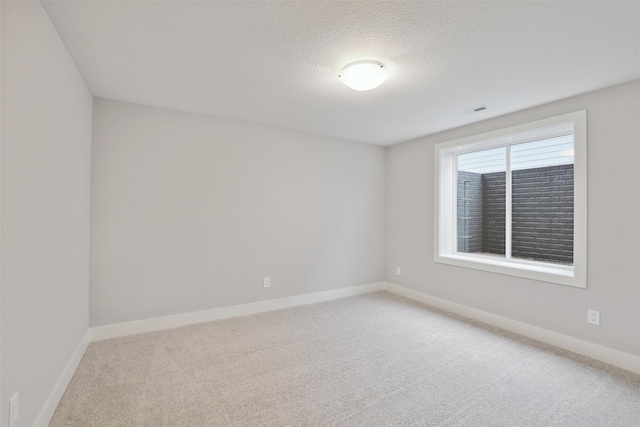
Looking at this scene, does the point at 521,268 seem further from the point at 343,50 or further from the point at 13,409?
the point at 13,409

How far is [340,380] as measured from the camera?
2250 mm

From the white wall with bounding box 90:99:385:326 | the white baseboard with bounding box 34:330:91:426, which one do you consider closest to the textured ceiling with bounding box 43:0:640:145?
the white wall with bounding box 90:99:385:326

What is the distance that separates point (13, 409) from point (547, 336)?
4016mm

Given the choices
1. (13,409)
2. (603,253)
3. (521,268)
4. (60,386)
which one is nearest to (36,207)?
(13,409)

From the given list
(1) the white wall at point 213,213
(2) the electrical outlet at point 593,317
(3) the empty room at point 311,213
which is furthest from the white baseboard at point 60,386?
(2) the electrical outlet at point 593,317

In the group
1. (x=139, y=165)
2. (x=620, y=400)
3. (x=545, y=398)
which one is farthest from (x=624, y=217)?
(x=139, y=165)

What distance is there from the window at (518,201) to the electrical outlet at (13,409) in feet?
13.1

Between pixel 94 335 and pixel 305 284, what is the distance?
238 cm

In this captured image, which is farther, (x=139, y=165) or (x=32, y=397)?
(x=139, y=165)

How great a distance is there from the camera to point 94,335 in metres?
2.89

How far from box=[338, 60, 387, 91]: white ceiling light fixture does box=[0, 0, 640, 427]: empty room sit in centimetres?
2

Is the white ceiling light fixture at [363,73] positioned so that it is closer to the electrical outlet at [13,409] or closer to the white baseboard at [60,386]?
the electrical outlet at [13,409]

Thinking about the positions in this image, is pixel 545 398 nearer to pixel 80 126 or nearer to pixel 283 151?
pixel 283 151

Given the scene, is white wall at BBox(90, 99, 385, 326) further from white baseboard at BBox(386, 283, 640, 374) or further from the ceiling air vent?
the ceiling air vent
